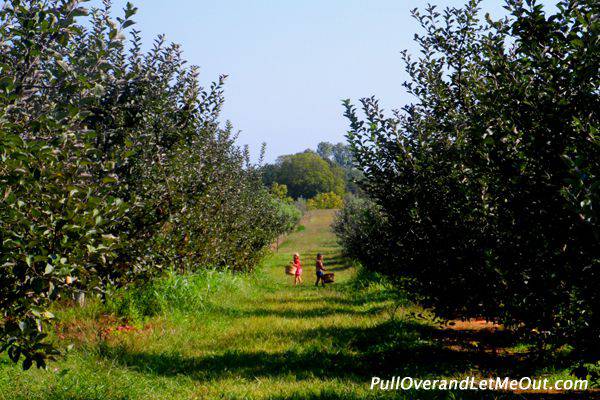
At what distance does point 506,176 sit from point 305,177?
9965 cm

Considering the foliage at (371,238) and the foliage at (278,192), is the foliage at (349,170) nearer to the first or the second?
the foliage at (371,238)

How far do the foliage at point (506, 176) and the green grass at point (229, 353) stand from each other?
1.18 metres

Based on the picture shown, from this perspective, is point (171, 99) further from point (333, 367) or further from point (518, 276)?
point (518, 276)

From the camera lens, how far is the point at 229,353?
845 centimetres

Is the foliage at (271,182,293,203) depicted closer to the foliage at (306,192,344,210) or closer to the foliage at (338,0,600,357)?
the foliage at (306,192,344,210)

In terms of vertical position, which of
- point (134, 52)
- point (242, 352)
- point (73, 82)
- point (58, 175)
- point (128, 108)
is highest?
point (134, 52)

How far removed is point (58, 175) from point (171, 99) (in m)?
5.17

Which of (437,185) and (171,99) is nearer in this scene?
(437,185)

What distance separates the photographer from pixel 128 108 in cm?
761

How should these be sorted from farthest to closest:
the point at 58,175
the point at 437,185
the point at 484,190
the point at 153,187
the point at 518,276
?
the point at 153,187 < the point at 437,185 < the point at 484,190 < the point at 518,276 < the point at 58,175

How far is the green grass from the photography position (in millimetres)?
6215

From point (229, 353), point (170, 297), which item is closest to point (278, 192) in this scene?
point (170, 297)

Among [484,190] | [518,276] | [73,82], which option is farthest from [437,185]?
[73,82]

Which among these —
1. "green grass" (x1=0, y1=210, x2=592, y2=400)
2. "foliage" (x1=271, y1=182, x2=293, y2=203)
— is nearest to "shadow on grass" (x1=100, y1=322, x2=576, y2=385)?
"green grass" (x1=0, y1=210, x2=592, y2=400)
